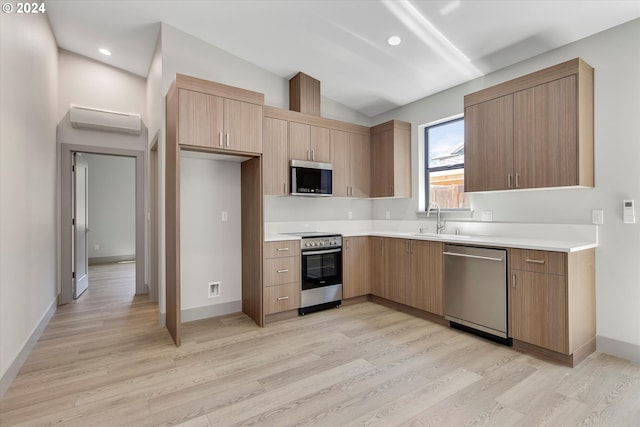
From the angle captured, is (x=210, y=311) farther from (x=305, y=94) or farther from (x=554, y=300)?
(x=554, y=300)

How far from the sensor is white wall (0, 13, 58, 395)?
7.38ft

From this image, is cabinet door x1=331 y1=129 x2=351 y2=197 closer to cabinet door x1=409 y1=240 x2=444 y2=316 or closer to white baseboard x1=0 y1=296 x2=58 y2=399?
cabinet door x1=409 y1=240 x2=444 y2=316

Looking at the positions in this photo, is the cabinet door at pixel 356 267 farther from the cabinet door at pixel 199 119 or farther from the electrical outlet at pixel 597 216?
the electrical outlet at pixel 597 216

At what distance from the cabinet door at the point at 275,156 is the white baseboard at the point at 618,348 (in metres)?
3.36

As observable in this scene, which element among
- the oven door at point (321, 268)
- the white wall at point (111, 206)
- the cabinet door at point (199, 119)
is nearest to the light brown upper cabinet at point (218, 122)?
the cabinet door at point (199, 119)

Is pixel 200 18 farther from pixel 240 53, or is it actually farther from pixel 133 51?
pixel 133 51

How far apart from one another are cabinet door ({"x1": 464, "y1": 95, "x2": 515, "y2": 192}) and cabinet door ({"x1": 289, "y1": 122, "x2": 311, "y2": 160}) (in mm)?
1868

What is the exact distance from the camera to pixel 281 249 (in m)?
3.48

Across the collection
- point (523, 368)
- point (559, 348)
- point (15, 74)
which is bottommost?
point (523, 368)

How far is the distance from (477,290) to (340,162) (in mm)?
2321

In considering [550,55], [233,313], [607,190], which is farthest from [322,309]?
[550,55]

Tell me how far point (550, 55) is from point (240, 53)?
3329 mm

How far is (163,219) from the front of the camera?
11.3 ft

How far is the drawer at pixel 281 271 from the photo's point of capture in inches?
133
